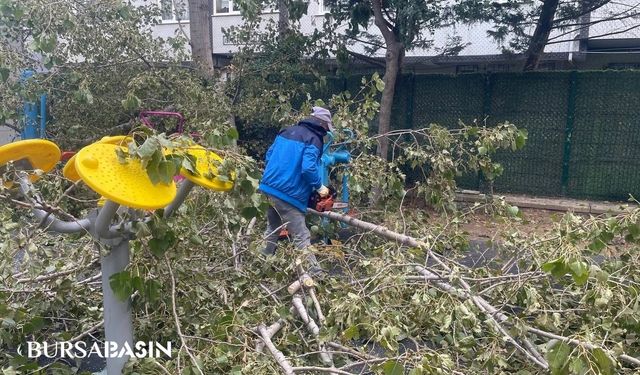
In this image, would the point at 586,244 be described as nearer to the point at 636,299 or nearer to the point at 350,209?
the point at 636,299

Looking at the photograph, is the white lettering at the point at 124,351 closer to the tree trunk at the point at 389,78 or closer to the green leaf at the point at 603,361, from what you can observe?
the green leaf at the point at 603,361

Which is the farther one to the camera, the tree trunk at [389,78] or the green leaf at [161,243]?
the tree trunk at [389,78]

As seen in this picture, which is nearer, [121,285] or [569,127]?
[121,285]

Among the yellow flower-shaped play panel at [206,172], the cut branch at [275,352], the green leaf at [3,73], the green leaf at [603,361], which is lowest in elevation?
the cut branch at [275,352]

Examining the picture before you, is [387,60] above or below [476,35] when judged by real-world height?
below

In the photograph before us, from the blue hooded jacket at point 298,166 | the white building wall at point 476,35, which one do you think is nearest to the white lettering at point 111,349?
the blue hooded jacket at point 298,166

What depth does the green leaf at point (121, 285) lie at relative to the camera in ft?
8.12

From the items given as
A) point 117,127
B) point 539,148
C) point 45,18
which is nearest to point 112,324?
point 45,18

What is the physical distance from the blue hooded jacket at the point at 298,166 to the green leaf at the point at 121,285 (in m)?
2.27

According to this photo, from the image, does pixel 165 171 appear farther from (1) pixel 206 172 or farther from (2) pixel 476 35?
(2) pixel 476 35

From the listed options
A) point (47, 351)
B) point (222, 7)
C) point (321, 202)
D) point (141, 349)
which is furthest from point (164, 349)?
point (222, 7)

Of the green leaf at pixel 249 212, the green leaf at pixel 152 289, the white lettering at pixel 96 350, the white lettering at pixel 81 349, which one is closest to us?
the green leaf at pixel 152 289

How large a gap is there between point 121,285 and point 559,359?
163 cm

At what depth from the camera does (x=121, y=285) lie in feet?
8.12
